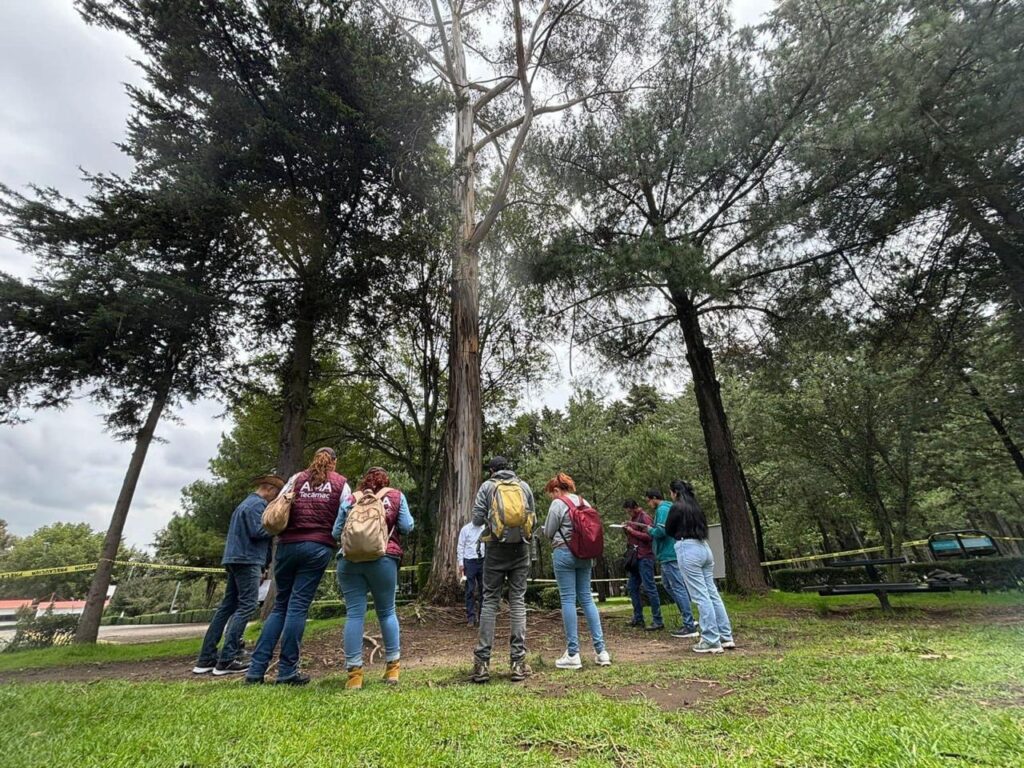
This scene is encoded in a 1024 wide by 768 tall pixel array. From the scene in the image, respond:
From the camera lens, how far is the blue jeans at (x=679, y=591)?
5.92 m

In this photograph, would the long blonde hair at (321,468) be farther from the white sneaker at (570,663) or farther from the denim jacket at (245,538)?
the white sneaker at (570,663)

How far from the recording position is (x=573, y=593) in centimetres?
427

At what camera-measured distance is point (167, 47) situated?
768 cm

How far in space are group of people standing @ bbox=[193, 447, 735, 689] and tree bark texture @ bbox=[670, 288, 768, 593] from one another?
191 inches

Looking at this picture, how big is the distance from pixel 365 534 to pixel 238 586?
2135mm

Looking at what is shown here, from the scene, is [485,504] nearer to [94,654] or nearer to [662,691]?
[662,691]

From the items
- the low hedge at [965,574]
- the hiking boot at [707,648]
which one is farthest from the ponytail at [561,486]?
the low hedge at [965,574]

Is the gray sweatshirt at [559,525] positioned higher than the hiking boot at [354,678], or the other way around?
the gray sweatshirt at [559,525]

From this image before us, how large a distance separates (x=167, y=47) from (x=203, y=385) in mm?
5846

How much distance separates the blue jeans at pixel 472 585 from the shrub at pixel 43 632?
23.1ft

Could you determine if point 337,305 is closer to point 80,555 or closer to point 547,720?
point 547,720

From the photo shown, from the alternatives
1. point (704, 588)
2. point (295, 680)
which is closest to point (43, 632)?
point (295, 680)

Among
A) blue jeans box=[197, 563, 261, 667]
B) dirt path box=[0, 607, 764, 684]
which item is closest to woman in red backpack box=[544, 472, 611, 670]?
dirt path box=[0, 607, 764, 684]

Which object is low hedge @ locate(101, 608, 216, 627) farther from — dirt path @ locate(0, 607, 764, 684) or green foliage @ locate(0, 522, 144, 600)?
dirt path @ locate(0, 607, 764, 684)
